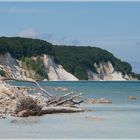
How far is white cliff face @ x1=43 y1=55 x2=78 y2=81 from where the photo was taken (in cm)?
15575

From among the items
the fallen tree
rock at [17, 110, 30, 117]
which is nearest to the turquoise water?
rock at [17, 110, 30, 117]

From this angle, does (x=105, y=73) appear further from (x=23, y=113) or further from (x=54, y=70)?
(x=23, y=113)


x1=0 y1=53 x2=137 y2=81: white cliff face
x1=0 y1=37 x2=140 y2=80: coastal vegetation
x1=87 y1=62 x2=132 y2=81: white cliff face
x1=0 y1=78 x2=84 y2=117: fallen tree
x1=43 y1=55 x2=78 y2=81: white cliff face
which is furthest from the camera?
x1=87 y1=62 x2=132 y2=81: white cliff face

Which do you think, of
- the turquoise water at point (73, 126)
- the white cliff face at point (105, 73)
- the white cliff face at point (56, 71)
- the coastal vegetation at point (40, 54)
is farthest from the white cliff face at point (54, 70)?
the turquoise water at point (73, 126)

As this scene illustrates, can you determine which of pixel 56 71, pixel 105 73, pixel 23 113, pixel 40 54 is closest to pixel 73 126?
pixel 23 113

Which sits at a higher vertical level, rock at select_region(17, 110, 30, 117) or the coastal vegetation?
the coastal vegetation

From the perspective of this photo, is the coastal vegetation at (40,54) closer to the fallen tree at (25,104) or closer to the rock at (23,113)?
the fallen tree at (25,104)

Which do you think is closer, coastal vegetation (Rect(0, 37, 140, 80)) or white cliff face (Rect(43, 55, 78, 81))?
white cliff face (Rect(43, 55, 78, 81))

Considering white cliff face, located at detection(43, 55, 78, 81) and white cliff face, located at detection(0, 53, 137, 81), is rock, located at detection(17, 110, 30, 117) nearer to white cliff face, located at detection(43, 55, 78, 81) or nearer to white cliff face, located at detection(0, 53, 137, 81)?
white cliff face, located at detection(0, 53, 137, 81)

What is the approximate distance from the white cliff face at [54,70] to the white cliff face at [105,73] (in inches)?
720

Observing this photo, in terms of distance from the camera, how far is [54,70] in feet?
518

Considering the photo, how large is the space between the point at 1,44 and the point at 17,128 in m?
128

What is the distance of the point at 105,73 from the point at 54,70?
3208 cm

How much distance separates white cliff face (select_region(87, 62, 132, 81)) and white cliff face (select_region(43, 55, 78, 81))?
18299 millimetres
